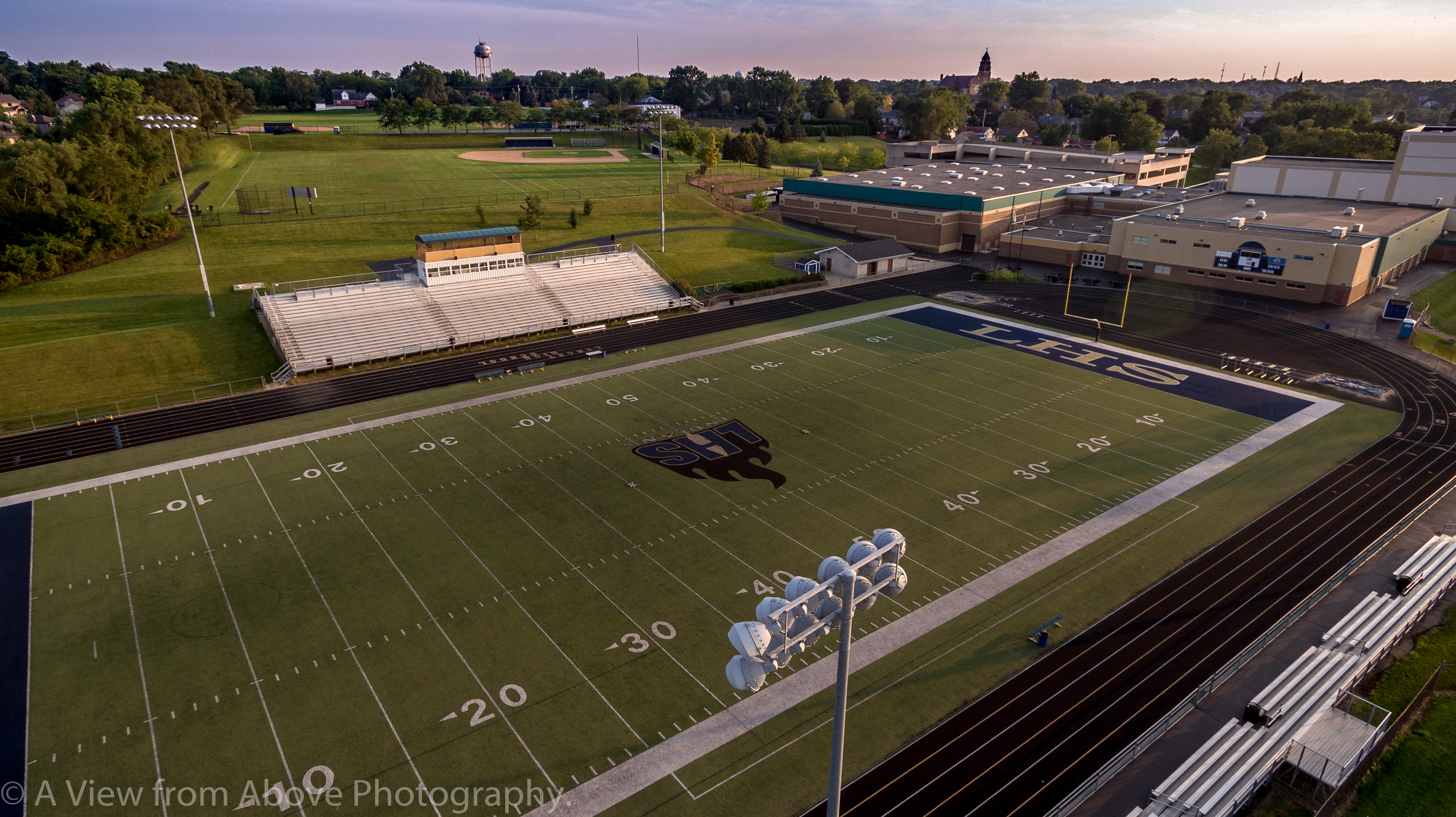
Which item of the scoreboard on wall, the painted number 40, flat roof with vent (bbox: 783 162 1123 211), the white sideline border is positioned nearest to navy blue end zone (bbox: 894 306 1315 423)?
the white sideline border

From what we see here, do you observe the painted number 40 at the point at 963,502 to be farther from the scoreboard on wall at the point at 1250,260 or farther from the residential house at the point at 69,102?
the residential house at the point at 69,102

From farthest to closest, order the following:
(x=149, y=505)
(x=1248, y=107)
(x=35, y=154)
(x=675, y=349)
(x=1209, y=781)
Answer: (x=1248, y=107)
(x=35, y=154)
(x=675, y=349)
(x=149, y=505)
(x=1209, y=781)

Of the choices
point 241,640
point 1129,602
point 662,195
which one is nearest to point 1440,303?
point 1129,602

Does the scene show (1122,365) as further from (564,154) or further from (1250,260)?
(564,154)

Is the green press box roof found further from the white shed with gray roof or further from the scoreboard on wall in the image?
the scoreboard on wall

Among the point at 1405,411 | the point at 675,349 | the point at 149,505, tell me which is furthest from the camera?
the point at 675,349

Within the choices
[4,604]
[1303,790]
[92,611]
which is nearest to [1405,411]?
[1303,790]

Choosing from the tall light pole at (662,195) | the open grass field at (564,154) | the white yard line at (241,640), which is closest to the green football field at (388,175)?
the tall light pole at (662,195)

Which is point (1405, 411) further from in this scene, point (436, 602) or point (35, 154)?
point (35, 154)
